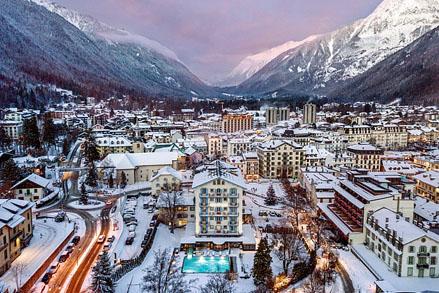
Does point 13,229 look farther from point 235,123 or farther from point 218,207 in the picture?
point 235,123

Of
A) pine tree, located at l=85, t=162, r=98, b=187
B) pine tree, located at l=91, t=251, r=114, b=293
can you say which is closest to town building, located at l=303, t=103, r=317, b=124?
pine tree, located at l=85, t=162, r=98, b=187

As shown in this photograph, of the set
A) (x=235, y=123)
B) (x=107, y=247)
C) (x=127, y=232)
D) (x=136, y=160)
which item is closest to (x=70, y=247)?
(x=107, y=247)

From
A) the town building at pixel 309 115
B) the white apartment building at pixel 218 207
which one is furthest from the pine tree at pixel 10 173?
the town building at pixel 309 115

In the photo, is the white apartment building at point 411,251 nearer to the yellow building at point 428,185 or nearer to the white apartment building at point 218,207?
the white apartment building at point 218,207

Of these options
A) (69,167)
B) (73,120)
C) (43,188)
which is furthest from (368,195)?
(73,120)

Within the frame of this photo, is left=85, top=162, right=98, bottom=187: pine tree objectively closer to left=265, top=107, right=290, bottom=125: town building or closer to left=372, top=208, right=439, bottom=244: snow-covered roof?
left=372, top=208, right=439, bottom=244: snow-covered roof

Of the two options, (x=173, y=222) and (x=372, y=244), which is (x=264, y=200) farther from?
(x=372, y=244)
